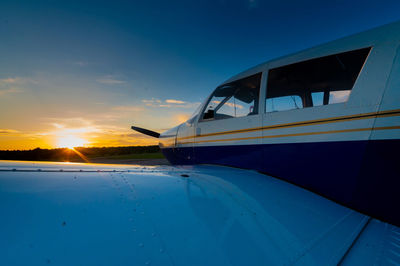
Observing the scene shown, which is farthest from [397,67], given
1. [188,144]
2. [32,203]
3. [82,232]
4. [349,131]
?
[188,144]

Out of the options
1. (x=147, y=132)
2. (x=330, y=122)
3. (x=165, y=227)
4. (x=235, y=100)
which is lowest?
(x=165, y=227)

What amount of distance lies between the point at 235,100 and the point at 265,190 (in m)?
1.68

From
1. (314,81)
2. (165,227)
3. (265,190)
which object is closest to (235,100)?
(314,81)

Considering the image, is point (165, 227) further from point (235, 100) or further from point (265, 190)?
point (235, 100)

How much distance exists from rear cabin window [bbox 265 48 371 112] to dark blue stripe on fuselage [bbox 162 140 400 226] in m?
0.50

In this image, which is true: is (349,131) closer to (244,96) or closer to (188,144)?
(244,96)

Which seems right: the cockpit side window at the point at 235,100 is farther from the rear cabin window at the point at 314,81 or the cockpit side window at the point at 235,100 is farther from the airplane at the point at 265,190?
the rear cabin window at the point at 314,81

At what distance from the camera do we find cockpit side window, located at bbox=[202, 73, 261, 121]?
2699 millimetres

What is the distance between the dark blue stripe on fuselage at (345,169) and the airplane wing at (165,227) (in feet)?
0.61

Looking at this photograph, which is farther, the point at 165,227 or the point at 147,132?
the point at 147,132

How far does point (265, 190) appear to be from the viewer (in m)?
1.75

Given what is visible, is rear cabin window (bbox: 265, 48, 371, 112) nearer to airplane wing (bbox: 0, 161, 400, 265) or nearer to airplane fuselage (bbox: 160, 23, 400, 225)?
airplane fuselage (bbox: 160, 23, 400, 225)

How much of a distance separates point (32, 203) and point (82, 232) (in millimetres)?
305

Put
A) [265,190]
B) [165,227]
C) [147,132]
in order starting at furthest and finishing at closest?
[147,132] < [265,190] < [165,227]
